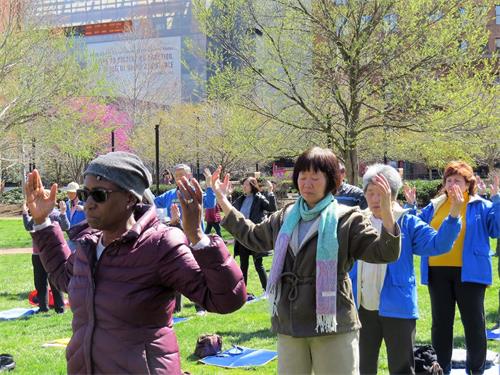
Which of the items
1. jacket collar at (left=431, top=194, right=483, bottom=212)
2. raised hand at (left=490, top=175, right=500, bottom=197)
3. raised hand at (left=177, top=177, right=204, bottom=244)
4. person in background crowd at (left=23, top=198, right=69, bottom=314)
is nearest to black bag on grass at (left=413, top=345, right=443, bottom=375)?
jacket collar at (left=431, top=194, right=483, bottom=212)

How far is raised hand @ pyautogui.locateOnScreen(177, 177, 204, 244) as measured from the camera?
2244 millimetres

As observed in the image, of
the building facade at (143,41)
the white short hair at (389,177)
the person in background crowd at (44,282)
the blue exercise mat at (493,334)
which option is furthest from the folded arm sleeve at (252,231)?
the building facade at (143,41)

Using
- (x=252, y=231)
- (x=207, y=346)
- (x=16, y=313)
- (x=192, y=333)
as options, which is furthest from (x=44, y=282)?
(x=252, y=231)

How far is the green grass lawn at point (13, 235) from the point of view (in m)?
18.1

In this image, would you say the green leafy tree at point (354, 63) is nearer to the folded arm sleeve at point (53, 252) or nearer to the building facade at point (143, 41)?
the building facade at point (143, 41)

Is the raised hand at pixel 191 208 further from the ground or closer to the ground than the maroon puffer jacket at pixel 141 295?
further from the ground

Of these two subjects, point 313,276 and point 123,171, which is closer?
point 123,171

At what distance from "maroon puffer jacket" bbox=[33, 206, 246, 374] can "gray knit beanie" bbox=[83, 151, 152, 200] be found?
148mm

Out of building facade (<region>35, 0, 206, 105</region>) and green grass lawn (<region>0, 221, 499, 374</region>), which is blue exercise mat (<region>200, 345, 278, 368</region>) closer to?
green grass lawn (<region>0, 221, 499, 374</region>)

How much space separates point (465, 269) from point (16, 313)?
6.35 metres

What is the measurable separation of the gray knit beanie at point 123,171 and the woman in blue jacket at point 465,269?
3.11m

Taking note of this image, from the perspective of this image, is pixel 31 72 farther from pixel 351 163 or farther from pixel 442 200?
pixel 442 200

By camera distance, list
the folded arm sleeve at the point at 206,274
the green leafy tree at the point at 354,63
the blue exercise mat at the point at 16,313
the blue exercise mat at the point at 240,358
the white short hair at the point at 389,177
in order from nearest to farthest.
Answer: the folded arm sleeve at the point at 206,274 < the white short hair at the point at 389,177 < the blue exercise mat at the point at 240,358 < the blue exercise mat at the point at 16,313 < the green leafy tree at the point at 354,63

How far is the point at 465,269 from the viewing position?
4926 millimetres
